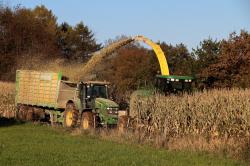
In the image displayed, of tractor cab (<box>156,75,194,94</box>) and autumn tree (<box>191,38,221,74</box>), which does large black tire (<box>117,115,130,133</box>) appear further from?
autumn tree (<box>191,38,221,74</box>)

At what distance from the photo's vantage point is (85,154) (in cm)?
1541

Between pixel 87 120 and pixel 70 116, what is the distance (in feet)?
7.37

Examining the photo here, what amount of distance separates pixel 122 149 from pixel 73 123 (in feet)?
30.9

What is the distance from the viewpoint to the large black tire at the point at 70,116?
2581 centimetres

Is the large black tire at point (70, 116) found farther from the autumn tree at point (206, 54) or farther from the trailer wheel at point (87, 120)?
the autumn tree at point (206, 54)

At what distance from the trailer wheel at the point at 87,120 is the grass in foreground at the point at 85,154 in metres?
4.16

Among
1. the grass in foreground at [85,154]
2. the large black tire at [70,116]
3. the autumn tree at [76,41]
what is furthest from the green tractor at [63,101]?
the autumn tree at [76,41]

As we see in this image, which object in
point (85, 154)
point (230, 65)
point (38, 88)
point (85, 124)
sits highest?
point (230, 65)

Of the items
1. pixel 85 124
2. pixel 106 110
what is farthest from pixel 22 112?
pixel 106 110

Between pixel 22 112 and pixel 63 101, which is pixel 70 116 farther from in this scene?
pixel 22 112

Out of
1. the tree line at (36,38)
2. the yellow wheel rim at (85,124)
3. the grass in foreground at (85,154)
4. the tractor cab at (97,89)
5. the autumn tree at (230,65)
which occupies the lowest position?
the grass in foreground at (85,154)

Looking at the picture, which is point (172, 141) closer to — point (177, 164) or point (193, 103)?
point (193, 103)

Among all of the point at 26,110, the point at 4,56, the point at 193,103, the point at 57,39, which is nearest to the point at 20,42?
the point at 4,56

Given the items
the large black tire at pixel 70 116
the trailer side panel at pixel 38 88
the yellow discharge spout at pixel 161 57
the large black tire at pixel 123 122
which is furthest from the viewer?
the yellow discharge spout at pixel 161 57
